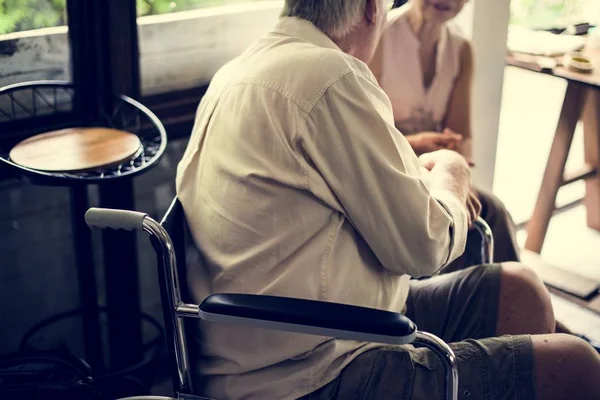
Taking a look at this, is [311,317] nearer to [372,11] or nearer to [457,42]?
[372,11]

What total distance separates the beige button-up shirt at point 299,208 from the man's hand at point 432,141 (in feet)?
2.60

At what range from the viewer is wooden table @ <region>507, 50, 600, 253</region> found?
8.87 feet

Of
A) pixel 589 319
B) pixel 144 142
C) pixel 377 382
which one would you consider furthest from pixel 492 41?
pixel 377 382

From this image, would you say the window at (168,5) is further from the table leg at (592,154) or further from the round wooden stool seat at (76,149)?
the table leg at (592,154)

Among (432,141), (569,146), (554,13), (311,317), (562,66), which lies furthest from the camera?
(554,13)

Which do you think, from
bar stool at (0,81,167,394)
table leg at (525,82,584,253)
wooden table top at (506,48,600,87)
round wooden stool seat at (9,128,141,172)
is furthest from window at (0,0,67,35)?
table leg at (525,82,584,253)

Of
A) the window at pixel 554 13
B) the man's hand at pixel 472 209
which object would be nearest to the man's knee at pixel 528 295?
the man's hand at pixel 472 209

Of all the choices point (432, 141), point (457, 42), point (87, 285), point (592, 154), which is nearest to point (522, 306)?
point (432, 141)

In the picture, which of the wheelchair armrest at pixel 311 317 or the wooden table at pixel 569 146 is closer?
the wheelchair armrest at pixel 311 317

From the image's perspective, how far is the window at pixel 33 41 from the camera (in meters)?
2.03

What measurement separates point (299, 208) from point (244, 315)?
0.70 feet

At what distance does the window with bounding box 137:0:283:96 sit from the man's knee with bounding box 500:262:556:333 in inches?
48.1

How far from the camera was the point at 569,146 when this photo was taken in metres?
2.89

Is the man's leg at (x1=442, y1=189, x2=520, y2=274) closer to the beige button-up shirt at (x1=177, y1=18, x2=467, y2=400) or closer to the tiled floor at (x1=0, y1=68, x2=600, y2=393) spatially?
the tiled floor at (x1=0, y1=68, x2=600, y2=393)
